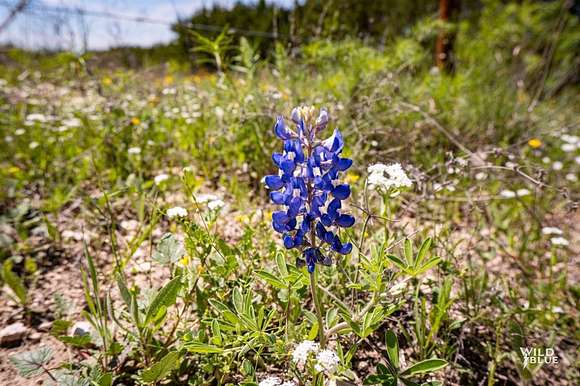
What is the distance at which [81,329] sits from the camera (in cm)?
165

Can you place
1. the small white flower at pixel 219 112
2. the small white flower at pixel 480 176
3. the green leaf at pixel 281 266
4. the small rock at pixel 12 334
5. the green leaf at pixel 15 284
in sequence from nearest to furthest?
1. the green leaf at pixel 281 266
2. the small rock at pixel 12 334
3. the green leaf at pixel 15 284
4. the small white flower at pixel 480 176
5. the small white flower at pixel 219 112

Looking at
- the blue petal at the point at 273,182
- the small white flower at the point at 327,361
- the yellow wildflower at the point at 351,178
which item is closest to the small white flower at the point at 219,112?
the yellow wildflower at the point at 351,178

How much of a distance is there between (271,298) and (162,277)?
2.20ft

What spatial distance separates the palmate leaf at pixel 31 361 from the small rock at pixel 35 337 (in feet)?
1.10

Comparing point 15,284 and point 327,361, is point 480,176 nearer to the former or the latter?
point 327,361

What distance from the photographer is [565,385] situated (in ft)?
5.73

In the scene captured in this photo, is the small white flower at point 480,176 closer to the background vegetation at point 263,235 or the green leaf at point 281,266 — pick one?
the background vegetation at point 263,235

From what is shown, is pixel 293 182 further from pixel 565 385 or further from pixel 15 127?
pixel 15 127

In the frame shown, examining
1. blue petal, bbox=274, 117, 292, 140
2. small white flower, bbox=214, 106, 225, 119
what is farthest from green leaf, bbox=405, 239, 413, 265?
small white flower, bbox=214, 106, 225, 119

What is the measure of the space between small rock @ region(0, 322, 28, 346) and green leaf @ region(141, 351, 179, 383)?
78 centimetres

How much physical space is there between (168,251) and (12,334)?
792mm

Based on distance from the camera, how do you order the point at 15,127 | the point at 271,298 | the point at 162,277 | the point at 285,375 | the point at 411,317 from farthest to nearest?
the point at 15,127 → the point at 162,277 → the point at 411,317 → the point at 271,298 → the point at 285,375

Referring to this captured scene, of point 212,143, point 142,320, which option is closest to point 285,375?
point 142,320

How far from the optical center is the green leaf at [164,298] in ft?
4.70
